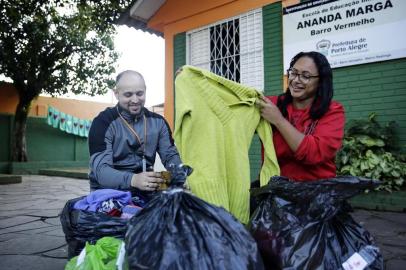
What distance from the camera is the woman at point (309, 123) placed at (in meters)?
2.05

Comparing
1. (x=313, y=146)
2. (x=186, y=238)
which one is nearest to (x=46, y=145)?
(x=313, y=146)

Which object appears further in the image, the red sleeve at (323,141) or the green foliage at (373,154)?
the green foliage at (373,154)

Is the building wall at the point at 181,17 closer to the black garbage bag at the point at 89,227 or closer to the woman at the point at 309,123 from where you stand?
the woman at the point at 309,123

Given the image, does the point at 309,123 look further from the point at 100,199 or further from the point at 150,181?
the point at 100,199

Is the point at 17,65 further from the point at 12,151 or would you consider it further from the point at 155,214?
the point at 155,214

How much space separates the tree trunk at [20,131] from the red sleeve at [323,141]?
1297 cm

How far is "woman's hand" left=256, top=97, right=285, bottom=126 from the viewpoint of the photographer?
209cm

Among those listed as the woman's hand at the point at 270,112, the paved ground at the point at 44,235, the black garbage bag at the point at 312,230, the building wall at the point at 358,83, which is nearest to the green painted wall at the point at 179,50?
the building wall at the point at 358,83

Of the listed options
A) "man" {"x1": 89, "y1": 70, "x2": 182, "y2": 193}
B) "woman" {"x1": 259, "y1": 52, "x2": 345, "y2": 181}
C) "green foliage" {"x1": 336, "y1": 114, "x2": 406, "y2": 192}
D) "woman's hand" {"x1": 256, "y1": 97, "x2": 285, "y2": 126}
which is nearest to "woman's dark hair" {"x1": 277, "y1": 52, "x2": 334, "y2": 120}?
"woman" {"x1": 259, "y1": 52, "x2": 345, "y2": 181}

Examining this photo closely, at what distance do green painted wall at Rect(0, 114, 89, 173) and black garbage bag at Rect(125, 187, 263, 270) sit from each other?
1350 centimetres

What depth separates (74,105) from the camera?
1684 centimetres

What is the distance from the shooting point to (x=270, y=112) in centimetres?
212

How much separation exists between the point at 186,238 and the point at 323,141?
1.05 metres

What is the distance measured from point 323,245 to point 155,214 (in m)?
0.72
